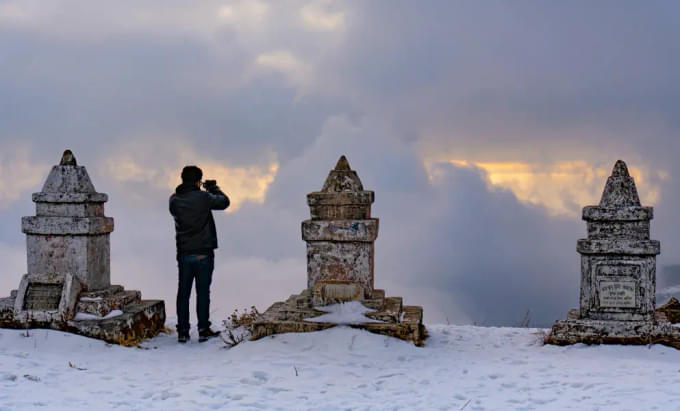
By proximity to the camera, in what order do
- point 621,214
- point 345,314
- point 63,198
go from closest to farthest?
point 345,314, point 621,214, point 63,198

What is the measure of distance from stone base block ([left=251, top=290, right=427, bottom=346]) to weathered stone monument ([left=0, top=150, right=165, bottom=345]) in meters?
1.92

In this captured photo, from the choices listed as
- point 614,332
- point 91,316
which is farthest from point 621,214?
point 91,316

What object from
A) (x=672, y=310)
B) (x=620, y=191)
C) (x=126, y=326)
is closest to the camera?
(x=620, y=191)

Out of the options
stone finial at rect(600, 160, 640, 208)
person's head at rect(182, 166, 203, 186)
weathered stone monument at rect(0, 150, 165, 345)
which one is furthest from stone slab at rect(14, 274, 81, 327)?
stone finial at rect(600, 160, 640, 208)

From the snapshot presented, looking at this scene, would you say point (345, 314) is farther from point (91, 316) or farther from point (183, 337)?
point (91, 316)

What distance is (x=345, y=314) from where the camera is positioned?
8.86m

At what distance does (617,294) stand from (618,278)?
0.71 feet

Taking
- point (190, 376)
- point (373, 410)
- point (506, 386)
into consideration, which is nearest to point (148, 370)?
point (190, 376)

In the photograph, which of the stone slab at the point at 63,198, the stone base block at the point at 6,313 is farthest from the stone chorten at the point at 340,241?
the stone base block at the point at 6,313

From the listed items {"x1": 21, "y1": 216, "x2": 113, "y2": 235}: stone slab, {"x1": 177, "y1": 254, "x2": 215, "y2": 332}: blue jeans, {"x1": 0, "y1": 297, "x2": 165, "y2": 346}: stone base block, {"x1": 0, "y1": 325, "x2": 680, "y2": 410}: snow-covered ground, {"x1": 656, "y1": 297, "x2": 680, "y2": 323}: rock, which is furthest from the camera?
Result: {"x1": 656, "y1": 297, "x2": 680, "y2": 323}: rock

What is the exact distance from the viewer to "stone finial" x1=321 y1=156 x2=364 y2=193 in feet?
30.0

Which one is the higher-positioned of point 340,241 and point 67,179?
point 67,179

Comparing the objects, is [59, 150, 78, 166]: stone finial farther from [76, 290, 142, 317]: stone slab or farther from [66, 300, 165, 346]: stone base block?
[66, 300, 165, 346]: stone base block

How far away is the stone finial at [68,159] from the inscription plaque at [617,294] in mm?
7645
